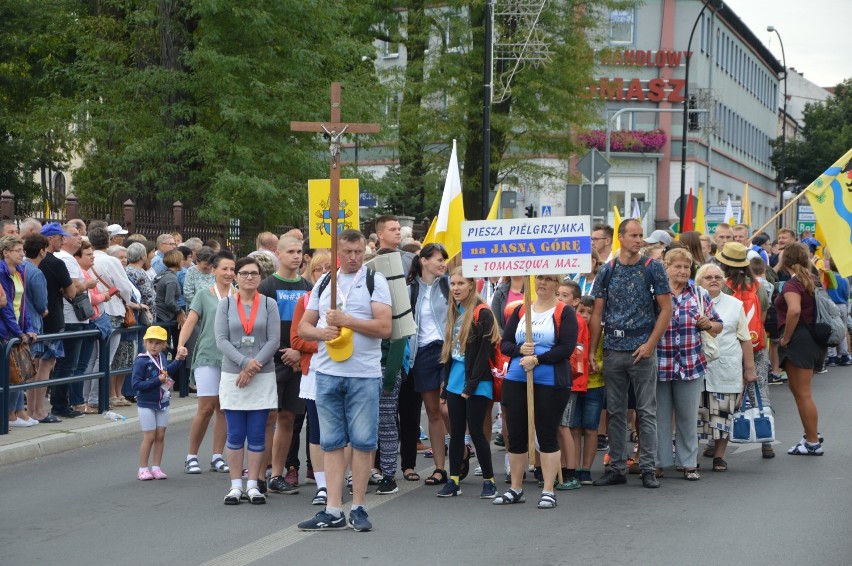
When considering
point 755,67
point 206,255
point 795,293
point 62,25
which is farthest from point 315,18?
point 755,67

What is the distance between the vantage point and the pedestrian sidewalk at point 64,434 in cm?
1132

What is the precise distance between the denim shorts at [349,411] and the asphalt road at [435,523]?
585 millimetres

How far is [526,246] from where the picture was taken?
9.65 metres

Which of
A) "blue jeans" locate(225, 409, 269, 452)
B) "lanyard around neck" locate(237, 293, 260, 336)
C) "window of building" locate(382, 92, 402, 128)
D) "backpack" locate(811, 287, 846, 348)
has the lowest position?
"blue jeans" locate(225, 409, 269, 452)

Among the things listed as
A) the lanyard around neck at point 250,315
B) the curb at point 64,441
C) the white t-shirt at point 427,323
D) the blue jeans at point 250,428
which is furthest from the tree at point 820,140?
the blue jeans at point 250,428

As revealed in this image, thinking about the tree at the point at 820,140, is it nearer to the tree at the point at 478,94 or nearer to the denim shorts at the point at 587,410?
the tree at the point at 478,94

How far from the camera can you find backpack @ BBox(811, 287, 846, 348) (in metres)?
11.8

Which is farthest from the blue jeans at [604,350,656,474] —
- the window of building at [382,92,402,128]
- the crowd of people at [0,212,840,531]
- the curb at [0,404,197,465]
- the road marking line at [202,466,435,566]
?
the window of building at [382,92,402,128]

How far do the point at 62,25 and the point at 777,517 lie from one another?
Result: 941 inches

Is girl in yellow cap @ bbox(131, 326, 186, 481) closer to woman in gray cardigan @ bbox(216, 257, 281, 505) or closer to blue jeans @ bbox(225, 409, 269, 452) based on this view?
woman in gray cardigan @ bbox(216, 257, 281, 505)

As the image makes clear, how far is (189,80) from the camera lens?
25.1 meters

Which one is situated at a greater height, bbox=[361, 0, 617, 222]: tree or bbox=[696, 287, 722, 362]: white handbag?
bbox=[361, 0, 617, 222]: tree

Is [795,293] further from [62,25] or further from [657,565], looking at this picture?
[62,25]

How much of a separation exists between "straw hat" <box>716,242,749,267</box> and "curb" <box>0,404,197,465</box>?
20.0 feet
